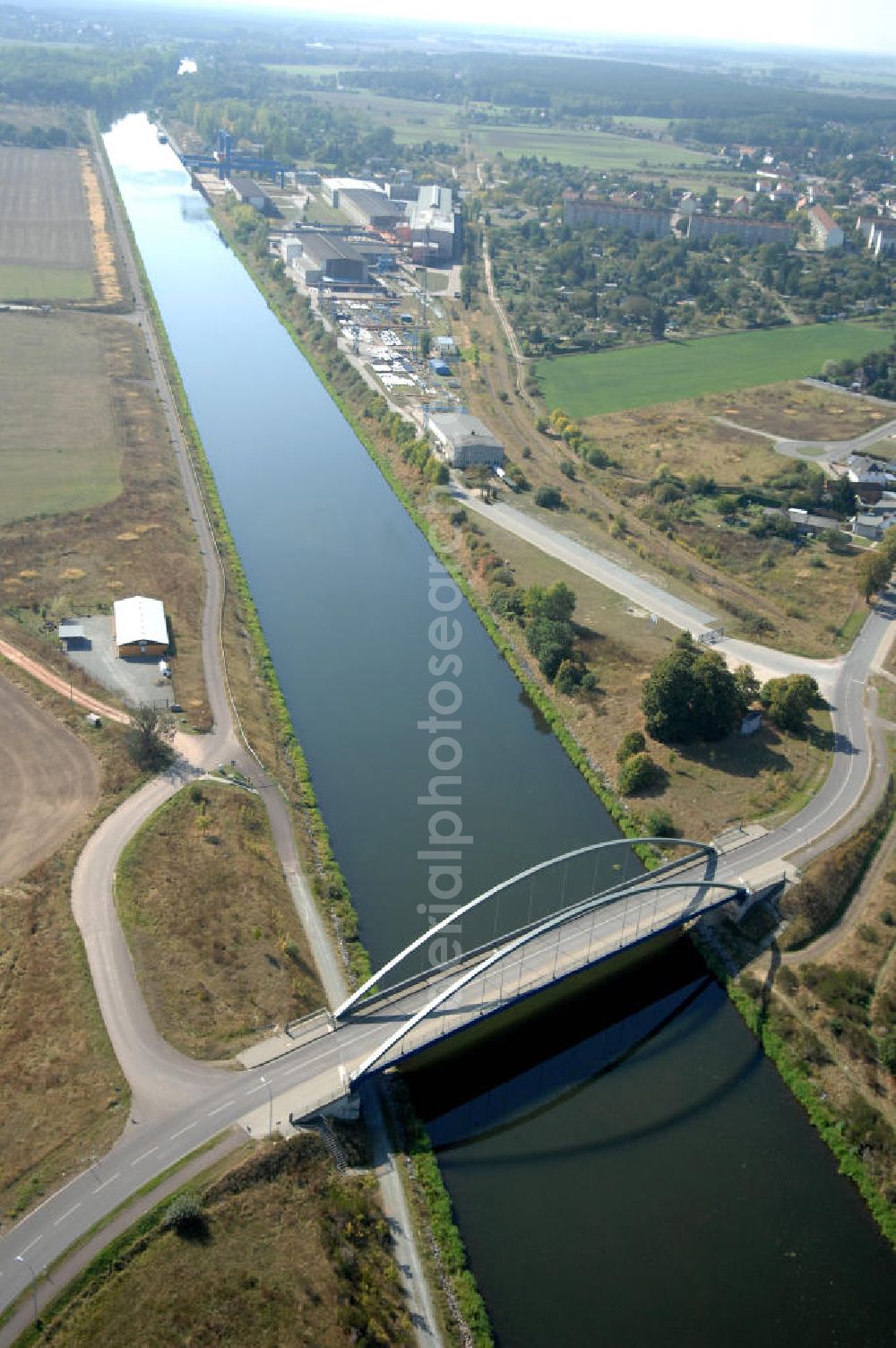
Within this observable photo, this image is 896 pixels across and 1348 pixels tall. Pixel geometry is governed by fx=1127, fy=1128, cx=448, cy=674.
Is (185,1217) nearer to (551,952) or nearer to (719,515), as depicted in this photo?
(551,952)

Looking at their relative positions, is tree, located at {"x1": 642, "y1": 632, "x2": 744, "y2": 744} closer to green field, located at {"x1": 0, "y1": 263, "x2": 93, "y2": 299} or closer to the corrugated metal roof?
the corrugated metal roof

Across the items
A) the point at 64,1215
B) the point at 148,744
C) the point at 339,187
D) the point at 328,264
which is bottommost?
the point at 64,1215

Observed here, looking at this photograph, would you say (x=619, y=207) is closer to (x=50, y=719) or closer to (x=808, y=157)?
(x=808, y=157)

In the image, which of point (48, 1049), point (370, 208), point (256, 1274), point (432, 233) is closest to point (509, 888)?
point (48, 1049)

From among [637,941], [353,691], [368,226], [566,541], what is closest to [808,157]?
[368,226]

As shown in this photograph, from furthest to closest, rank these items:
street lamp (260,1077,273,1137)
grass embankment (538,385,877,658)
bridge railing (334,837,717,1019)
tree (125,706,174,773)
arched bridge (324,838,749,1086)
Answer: grass embankment (538,385,877,658), tree (125,706,174,773), bridge railing (334,837,717,1019), arched bridge (324,838,749,1086), street lamp (260,1077,273,1137)

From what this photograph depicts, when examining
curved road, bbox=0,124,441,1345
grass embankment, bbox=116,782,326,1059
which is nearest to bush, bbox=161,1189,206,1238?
curved road, bbox=0,124,441,1345

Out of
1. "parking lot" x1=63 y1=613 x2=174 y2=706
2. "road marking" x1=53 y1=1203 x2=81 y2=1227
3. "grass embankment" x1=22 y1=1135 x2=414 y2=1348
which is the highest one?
"parking lot" x1=63 y1=613 x2=174 y2=706
